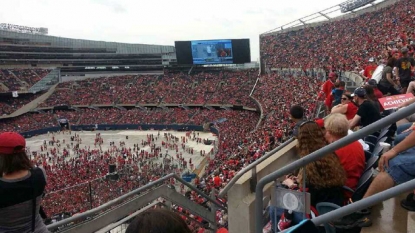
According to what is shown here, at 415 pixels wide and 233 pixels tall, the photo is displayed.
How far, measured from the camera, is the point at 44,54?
232ft

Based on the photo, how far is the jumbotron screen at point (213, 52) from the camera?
169ft

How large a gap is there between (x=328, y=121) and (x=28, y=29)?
8676 centimetres

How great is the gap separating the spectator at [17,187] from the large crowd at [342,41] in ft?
71.2

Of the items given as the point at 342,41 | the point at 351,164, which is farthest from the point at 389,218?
the point at 342,41

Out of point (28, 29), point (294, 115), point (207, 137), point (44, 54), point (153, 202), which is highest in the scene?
point (28, 29)

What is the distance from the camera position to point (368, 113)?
5137mm

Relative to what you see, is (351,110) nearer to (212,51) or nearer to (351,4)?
(351,4)

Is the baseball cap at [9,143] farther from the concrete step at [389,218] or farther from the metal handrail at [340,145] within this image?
the concrete step at [389,218]

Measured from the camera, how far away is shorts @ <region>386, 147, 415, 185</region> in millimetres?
2811

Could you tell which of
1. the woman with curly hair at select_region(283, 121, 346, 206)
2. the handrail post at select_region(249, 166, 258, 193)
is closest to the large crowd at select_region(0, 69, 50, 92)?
the handrail post at select_region(249, 166, 258, 193)

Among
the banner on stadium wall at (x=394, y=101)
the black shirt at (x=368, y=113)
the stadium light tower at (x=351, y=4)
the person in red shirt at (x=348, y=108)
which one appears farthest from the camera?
the stadium light tower at (x=351, y=4)

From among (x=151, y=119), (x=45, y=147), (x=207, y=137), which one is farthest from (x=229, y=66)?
(x=45, y=147)

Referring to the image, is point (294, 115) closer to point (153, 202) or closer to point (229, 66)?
point (153, 202)

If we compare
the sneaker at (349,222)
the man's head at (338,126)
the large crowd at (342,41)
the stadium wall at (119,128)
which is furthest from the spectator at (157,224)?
the stadium wall at (119,128)
